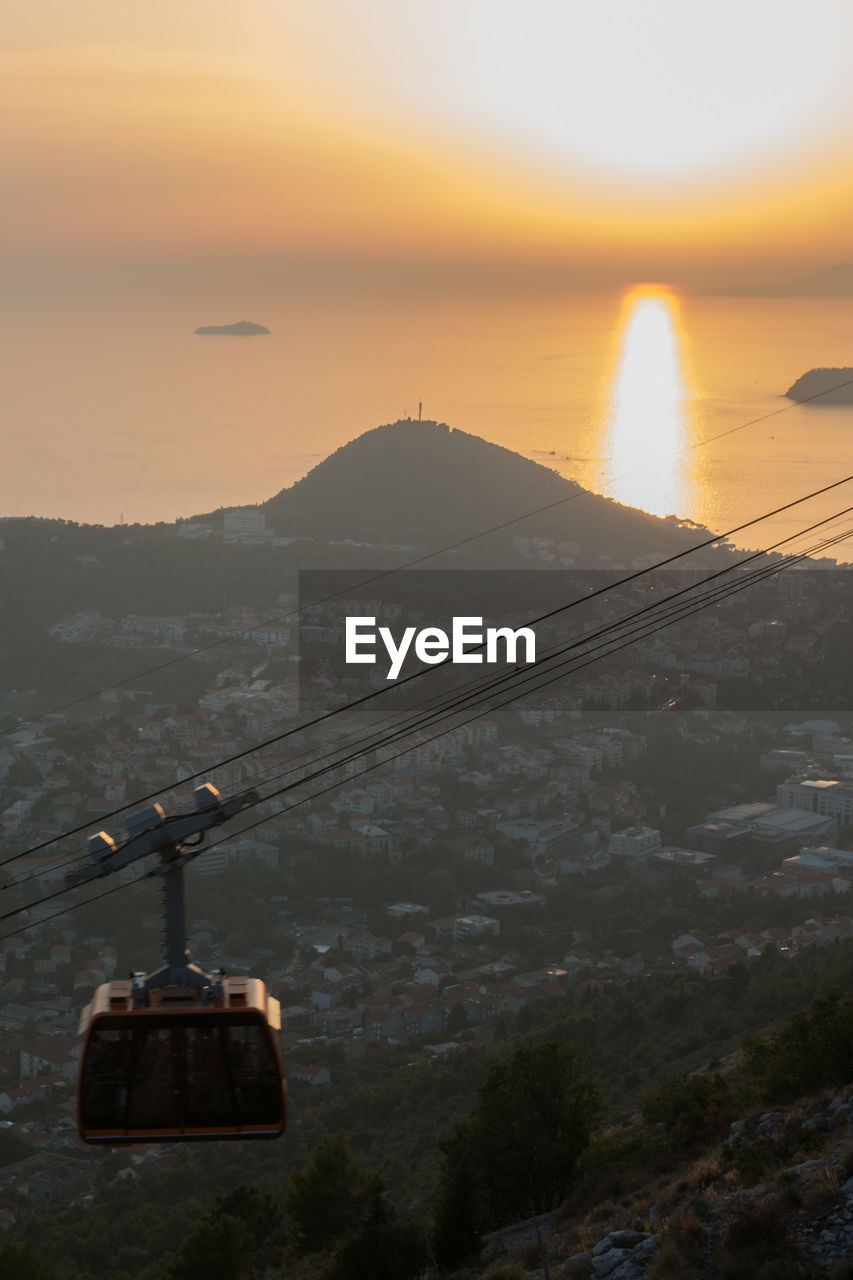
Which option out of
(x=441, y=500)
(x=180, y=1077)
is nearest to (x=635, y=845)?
Answer: (x=180, y=1077)

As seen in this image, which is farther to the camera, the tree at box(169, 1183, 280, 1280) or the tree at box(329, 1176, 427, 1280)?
the tree at box(169, 1183, 280, 1280)

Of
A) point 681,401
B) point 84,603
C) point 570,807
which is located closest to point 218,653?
point 84,603

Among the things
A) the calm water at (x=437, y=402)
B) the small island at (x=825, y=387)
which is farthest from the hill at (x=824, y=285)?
the small island at (x=825, y=387)

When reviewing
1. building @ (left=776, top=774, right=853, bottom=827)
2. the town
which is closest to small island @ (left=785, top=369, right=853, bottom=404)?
the town

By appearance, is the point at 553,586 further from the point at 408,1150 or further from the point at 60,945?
the point at 408,1150

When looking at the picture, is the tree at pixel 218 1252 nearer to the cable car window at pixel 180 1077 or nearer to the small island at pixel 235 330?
the cable car window at pixel 180 1077

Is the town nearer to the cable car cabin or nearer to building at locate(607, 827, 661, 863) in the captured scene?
building at locate(607, 827, 661, 863)

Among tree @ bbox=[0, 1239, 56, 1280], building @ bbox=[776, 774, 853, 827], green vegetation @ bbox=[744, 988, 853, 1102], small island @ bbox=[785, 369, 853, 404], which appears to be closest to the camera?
green vegetation @ bbox=[744, 988, 853, 1102]
